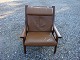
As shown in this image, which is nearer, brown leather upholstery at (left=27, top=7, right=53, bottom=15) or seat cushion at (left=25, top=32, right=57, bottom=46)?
seat cushion at (left=25, top=32, right=57, bottom=46)

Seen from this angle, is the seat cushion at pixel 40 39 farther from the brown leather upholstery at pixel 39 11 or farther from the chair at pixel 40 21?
the brown leather upholstery at pixel 39 11

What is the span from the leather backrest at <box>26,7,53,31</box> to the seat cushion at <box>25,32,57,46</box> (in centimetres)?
19

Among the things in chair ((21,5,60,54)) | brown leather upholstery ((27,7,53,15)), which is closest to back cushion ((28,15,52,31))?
chair ((21,5,60,54))

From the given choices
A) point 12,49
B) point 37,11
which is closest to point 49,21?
point 37,11

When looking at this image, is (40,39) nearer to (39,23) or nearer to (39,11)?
(39,23)

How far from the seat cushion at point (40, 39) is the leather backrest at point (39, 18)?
0.64 feet

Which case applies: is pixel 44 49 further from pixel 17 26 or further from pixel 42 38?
pixel 17 26

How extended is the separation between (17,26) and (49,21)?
5.63ft

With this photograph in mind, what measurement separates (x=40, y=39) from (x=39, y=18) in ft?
2.26

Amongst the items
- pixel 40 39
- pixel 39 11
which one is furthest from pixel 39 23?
pixel 40 39

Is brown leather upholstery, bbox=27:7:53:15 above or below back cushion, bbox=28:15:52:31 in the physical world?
above

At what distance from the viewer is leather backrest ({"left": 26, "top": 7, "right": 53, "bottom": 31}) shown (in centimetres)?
356

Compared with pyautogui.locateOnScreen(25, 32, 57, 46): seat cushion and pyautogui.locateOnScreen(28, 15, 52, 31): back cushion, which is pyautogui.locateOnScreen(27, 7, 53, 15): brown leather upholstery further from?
pyautogui.locateOnScreen(25, 32, 57, 46): seat cushion

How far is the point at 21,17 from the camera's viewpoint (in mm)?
5883
